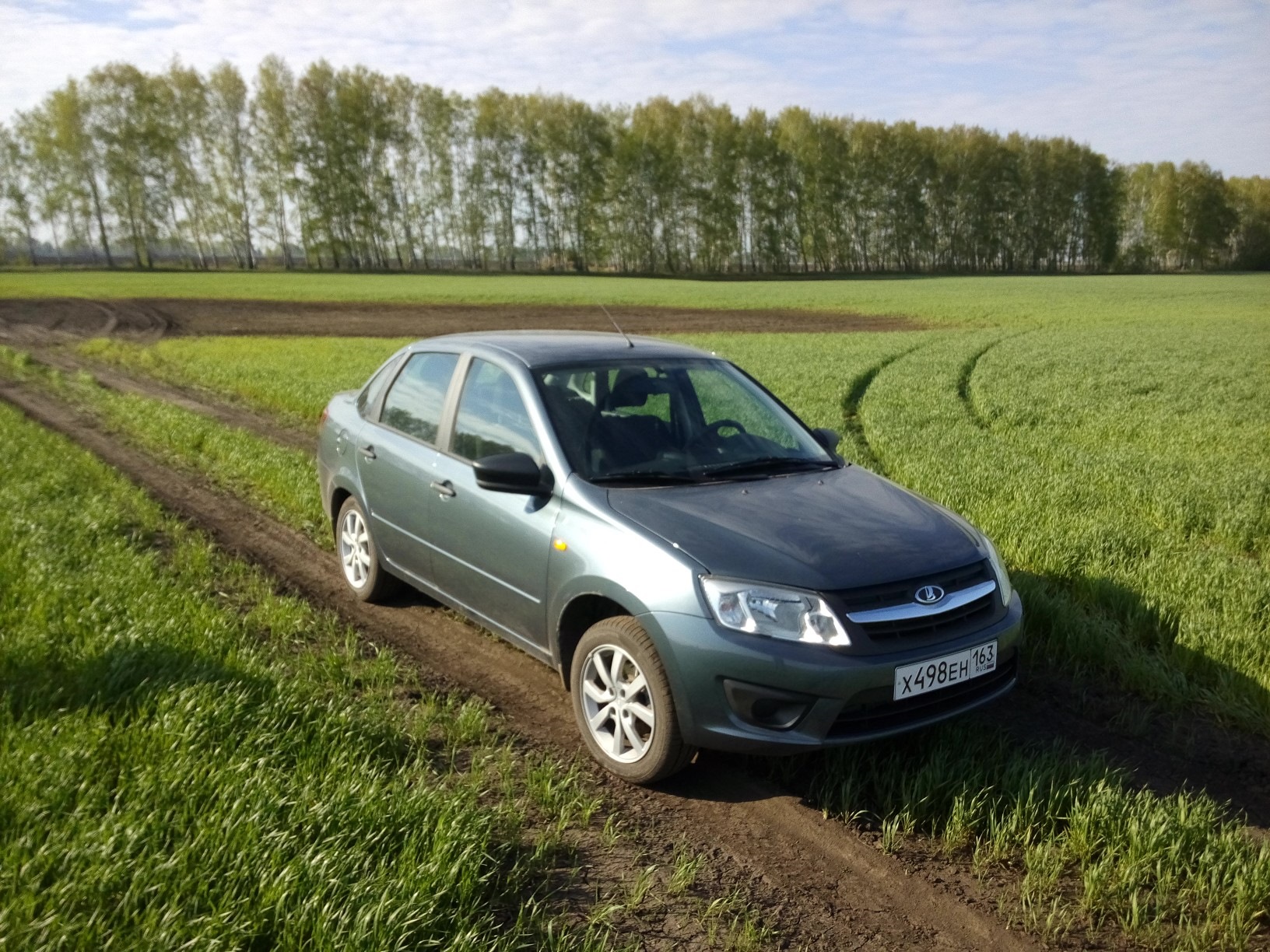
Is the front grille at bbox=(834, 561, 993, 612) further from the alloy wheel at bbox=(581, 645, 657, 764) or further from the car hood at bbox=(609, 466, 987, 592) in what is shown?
the alloy wheel at bbox=(581, 645, 657, 764)

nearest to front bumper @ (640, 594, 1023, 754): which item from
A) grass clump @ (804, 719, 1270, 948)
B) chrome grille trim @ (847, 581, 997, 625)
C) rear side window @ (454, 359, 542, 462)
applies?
chrome grille trim @ (847, 581, 997, 625)

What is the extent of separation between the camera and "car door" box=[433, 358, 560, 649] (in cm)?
431

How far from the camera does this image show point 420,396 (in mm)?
5531

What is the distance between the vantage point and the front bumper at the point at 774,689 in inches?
136

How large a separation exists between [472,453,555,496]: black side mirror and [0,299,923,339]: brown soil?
23.9 m

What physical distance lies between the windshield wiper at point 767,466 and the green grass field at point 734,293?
117 ft

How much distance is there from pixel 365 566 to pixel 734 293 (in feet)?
174

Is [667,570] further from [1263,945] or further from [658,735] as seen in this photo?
[1263,945]

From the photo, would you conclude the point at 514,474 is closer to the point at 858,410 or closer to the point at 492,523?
the point at 492,523

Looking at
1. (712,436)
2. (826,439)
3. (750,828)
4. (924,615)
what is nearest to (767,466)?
(712,436)

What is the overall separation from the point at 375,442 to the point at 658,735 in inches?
115

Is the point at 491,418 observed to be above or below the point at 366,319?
above

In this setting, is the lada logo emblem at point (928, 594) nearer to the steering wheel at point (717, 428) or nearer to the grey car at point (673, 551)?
the grey car at point (673, 551)

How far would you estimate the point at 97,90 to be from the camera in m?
75.9
